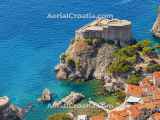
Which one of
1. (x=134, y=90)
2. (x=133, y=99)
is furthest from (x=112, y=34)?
(x=133, y=99)

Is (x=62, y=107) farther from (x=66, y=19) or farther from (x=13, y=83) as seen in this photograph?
(x=66, y=19)

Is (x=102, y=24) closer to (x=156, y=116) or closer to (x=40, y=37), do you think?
(x=40, y=37)

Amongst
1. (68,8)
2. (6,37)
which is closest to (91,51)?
(6,37)

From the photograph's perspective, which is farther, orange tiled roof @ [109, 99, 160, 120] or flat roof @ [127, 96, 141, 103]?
flat roof @ [127, 96, 141, 103]

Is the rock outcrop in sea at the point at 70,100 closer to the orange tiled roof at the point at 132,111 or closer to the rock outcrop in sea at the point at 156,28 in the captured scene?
the orange tiled roof at the point at 132,111

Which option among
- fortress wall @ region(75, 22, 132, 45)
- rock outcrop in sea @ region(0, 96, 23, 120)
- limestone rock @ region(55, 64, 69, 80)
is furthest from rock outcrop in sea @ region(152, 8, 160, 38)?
rock outcrop in sea @ region(0, 96, 23, 120)

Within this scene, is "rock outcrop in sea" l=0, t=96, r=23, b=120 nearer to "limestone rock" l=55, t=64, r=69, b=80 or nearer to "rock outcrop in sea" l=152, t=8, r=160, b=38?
"limestone rock" l=55, t=64, r=69, b=80
